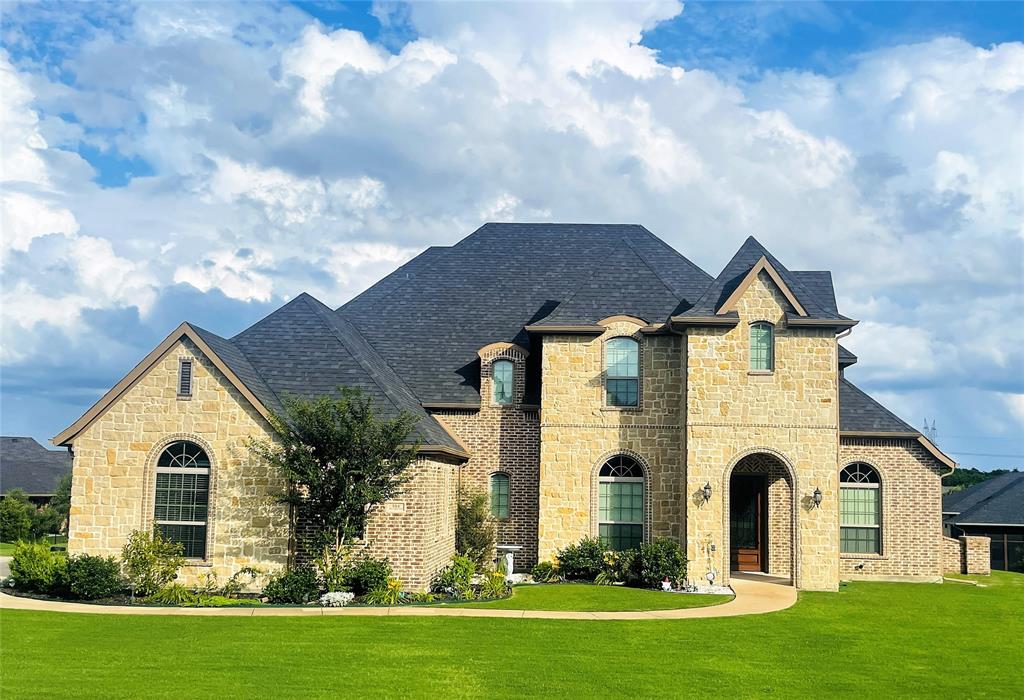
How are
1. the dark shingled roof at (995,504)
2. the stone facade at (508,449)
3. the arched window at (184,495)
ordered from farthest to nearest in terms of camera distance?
the dark shingled roof at (995,504) → the stone facade at (508,449) → the arched window at (184,495)

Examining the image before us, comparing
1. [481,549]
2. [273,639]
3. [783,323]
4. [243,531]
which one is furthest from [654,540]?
[273,639]

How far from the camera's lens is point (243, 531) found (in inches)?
845

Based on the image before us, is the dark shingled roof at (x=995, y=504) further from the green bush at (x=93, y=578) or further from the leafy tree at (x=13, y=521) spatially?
the leafy tree at (x=13, y=521)

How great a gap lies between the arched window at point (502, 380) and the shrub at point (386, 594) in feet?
26.8

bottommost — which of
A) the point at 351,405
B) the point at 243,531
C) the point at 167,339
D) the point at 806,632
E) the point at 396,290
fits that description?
the point at 806,632

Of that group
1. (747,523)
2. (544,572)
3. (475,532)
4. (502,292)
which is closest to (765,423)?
(747,523)

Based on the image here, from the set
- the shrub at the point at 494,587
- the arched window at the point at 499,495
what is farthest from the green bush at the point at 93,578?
the arched window at the point at 499,495

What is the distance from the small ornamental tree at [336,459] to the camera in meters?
20.7

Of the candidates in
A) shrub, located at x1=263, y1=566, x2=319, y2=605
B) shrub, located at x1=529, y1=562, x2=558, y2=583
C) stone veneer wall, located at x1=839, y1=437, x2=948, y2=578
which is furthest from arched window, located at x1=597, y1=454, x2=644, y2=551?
shrub, located at x1=263, y1=566, x2=319, y2=605

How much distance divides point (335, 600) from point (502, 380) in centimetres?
972

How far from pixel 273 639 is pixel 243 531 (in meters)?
5.91

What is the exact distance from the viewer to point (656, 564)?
2430 centimetres

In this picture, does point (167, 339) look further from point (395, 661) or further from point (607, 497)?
point (607, 497)

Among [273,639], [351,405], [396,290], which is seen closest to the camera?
[273,639]
